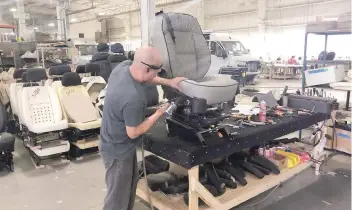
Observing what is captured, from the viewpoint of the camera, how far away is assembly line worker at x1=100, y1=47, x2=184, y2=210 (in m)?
1.69

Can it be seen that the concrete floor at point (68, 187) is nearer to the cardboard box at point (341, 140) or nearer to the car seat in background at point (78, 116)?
the cardboard box at point (341, 140)

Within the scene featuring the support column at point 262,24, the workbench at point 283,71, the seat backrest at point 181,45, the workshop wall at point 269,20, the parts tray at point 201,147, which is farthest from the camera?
the support column at point 262,24

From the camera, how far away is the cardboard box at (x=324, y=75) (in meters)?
3.65

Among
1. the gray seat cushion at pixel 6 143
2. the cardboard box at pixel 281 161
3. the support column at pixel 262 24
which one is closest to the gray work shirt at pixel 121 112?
the cardboard box at pixel 281 161

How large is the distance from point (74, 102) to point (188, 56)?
7.72 ft

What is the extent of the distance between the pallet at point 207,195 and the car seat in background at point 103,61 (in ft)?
10.7

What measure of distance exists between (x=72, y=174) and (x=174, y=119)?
1.88 metres

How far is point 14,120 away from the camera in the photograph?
447cm

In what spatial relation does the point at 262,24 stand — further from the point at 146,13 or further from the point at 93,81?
the point at 93,81

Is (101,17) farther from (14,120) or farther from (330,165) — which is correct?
(330,165)

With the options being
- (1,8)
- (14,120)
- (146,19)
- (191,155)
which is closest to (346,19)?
(146,19)

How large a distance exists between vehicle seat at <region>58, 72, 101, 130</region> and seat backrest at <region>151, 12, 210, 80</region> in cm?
203

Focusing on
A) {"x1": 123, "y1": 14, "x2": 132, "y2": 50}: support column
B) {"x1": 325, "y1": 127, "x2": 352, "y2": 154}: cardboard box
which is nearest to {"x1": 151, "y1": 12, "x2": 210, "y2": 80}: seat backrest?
{"x1": 325, "y1": 127, "x2": 352, "y2": 154}: cardboard box

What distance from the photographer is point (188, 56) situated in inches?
88.3
